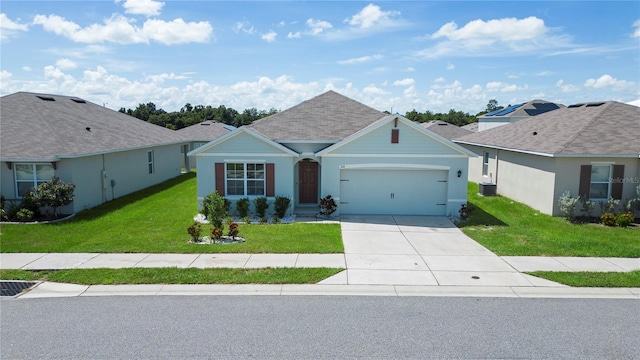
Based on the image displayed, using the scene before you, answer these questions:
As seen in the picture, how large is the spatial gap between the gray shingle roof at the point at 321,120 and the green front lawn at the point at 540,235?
647 cm

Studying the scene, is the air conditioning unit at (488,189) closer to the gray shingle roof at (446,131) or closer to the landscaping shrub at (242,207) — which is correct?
the landscaping shrub at (242,207)

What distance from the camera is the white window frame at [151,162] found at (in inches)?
Answer: 988

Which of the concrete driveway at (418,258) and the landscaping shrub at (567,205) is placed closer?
the concrete driveway at (418,258)

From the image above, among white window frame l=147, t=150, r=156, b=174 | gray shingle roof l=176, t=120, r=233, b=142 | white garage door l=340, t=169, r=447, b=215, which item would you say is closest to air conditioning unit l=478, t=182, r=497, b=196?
white garage door l=340, t=169, r=447, b=215

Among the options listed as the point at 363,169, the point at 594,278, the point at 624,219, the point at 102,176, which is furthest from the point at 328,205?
the point at 624,219

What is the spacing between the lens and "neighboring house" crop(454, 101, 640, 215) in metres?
16.9

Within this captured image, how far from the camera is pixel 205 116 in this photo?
7125cm

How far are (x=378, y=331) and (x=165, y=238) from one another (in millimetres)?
8520

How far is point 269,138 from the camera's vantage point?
18422 mm

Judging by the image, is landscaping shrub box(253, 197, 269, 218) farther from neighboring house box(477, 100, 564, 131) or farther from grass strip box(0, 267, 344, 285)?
neighboring house box(477, 100, 564, 131)

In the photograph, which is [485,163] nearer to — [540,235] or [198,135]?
[540,235]

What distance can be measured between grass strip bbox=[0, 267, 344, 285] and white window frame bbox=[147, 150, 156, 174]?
50.0 feet

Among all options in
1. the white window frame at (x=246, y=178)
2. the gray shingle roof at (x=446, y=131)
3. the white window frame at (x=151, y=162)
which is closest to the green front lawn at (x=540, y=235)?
the white window frame at (x=246, y=178)

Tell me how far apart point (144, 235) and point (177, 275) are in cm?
446
